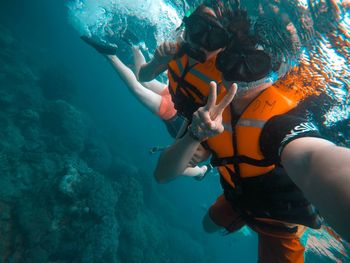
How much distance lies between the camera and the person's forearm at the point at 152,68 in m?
5.27

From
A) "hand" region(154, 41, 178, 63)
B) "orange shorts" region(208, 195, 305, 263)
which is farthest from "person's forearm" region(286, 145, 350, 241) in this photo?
"hand" region(154, 41, 178, 63)

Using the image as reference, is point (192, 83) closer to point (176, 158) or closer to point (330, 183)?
point (176, 158)

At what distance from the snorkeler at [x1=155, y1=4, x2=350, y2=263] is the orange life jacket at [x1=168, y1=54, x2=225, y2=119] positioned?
4cm

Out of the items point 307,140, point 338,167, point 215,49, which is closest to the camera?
point 338,167

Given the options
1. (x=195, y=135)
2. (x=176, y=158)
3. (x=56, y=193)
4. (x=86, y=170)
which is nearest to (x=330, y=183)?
(x=195, y=135)

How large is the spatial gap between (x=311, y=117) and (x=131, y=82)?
5925 mm

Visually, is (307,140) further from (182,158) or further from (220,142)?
(182,158)

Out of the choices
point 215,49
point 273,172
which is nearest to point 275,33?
point 215,49

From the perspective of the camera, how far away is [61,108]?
1738cm

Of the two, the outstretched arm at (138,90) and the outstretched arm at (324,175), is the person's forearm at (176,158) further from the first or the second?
the outstretched arm at (138,90)

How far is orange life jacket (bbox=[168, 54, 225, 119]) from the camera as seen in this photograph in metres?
3.68

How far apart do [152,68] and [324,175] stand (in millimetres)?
4621

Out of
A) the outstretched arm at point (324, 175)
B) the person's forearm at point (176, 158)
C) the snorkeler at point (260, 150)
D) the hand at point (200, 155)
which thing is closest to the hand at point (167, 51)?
the snorkeler at point (260, 150)

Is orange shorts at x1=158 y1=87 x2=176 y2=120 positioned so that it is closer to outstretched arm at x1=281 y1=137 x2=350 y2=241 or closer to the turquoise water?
the turquoise water
